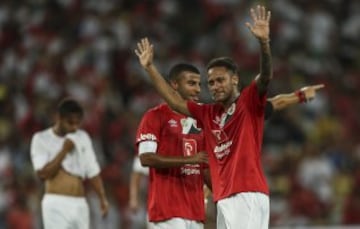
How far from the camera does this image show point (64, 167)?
11.2 metres

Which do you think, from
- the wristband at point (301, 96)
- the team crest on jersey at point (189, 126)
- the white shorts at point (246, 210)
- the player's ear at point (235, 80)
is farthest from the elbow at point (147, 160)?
the wristband at point (301, 96)

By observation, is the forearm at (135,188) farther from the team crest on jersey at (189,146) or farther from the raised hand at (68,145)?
the team crest on jersey at (189,146)

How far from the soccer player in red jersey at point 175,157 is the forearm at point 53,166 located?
168 centimetres

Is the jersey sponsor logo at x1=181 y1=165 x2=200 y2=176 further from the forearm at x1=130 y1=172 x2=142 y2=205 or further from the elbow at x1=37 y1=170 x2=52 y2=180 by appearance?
the forearm at x1=130 y1=172 x2=142 y2=205

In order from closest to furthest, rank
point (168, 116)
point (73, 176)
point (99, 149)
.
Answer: point (168, 116) < point (73, 176) < point (99, 149)

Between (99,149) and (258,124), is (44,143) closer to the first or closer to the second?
(258,124)

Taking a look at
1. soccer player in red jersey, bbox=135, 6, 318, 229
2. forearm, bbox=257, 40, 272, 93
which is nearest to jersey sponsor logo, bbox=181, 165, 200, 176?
soccer player in red jersey, bbox=135, 6, 318, 229

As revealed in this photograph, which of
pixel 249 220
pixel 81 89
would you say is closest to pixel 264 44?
pixel 249 220

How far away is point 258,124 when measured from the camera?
336 inches

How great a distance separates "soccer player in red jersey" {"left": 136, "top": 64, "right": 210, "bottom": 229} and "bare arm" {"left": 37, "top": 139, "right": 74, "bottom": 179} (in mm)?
1675

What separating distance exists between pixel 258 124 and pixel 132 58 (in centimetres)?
1034

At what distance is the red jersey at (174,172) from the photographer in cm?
946

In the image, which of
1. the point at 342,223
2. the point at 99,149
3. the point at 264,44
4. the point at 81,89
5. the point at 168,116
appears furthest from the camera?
the point at 81,89

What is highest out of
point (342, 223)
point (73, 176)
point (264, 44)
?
point (264, 44)
